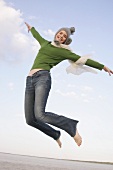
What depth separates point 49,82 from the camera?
7.04 m

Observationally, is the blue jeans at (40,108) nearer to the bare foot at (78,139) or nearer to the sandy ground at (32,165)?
the bare foot at (78,139)

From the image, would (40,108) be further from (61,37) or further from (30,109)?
(61,37)

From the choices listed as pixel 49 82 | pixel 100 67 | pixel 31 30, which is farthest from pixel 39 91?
pixel 31 30

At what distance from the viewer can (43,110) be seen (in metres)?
6.78

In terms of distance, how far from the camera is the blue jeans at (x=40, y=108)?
6793 mm

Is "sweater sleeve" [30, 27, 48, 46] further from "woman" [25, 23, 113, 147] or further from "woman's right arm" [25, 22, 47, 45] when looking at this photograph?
"woman" [25, 23, 113, 147]

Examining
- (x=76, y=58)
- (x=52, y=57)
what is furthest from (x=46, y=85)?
(x=76, y=58)

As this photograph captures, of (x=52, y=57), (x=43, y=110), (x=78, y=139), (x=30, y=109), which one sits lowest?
(x=78, y=139)

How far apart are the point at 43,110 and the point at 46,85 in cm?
51

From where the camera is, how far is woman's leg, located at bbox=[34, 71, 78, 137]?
678cm

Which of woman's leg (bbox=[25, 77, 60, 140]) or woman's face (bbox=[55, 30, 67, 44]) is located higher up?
woman's face (bbox=[55, 30, 67, 44])

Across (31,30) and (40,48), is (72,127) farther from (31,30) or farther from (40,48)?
(31,30)

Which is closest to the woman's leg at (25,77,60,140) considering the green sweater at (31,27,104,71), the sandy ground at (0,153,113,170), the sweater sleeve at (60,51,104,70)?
the green sweater at (31,27,104,71)

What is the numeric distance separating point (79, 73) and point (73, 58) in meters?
0.41
